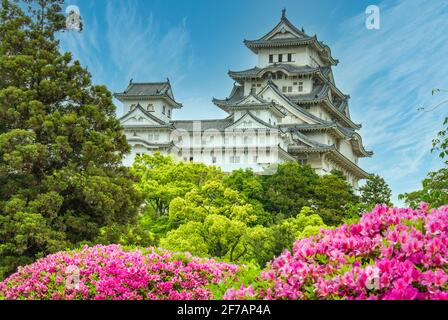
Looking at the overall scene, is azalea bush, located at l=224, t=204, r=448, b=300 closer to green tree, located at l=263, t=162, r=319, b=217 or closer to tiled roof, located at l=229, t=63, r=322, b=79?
green tree, located at l=263, t=162, r=319, b=217

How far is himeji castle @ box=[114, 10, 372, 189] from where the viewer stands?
1719 inches

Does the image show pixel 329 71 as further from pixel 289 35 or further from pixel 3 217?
pixel 3 217

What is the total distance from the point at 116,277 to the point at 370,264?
485 centimetres

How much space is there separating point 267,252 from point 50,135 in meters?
7.45

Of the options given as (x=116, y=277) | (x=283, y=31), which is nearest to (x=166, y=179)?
(x=116, y=277)

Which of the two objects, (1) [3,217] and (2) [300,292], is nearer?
(2) [300,292]

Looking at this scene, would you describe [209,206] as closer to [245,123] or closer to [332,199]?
[332,199]

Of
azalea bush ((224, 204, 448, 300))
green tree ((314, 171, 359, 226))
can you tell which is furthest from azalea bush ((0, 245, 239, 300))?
green tree ((314, 171, 359, 226))

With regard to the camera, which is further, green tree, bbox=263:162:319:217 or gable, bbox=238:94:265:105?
gable, bbox=238:94:265:105

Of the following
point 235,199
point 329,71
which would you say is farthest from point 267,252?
point 329,71

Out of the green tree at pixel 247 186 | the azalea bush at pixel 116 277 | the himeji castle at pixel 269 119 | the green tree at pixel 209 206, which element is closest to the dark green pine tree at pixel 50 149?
the azalea bush at pixel 116 277

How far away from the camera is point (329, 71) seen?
179 feet

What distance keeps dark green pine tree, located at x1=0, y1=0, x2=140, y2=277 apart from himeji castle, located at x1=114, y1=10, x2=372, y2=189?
68.5ft

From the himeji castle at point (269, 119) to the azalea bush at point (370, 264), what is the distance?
31723 mm
